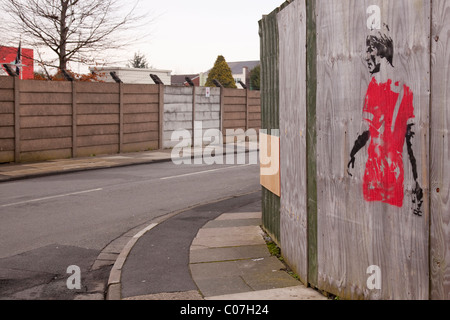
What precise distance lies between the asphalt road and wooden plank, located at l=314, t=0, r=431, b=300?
2929mm

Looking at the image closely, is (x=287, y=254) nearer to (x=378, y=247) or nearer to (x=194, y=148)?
(x=378, y=247)

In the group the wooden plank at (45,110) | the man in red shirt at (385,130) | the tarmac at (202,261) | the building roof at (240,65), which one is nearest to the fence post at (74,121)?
the wooden plank at (45,110)

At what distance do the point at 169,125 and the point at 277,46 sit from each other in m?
16.7

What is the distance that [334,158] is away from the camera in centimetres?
527

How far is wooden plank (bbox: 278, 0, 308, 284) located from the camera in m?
5.89

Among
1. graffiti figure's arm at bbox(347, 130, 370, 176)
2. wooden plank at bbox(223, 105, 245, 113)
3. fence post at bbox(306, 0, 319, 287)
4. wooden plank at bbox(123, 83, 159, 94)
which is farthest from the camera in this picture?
wooden plank at bbox(223, 105, 245, 113)

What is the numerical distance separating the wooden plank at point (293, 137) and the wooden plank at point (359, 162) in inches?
16.9

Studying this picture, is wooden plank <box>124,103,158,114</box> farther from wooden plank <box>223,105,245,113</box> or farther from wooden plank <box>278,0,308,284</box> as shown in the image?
wooden plank <box>278,0,308,284</box>

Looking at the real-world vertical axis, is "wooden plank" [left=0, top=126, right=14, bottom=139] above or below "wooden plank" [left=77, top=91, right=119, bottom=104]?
below

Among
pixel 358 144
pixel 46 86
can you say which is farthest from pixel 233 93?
pixel 358 144

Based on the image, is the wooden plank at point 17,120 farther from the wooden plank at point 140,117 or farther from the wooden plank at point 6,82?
the wooden plank at point 140,117

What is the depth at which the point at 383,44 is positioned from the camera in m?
4.62

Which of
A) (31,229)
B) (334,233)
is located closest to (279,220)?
(334,233)

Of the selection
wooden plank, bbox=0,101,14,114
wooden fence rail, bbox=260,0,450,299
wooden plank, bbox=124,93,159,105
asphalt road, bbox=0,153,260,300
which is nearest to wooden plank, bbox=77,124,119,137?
wooden plank, bbox=124,93,159,105
